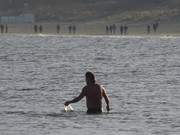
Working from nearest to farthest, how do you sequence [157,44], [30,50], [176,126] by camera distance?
[176,126] → [30,50] → [157,44]

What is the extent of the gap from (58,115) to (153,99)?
6527 millimetres

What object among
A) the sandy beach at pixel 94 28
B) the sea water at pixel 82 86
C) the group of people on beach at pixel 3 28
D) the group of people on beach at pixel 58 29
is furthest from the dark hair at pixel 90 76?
the group of people on beach at pixel 3 28

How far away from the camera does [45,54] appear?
268ft

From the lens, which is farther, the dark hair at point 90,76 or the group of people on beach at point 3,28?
the group of people on beach at point 3,28

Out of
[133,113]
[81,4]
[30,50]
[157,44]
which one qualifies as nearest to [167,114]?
[133,113]

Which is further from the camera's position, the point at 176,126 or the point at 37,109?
the point at 37,109

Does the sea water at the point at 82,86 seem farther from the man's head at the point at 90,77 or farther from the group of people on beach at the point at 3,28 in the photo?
the group of people on beach at the point at 3,28

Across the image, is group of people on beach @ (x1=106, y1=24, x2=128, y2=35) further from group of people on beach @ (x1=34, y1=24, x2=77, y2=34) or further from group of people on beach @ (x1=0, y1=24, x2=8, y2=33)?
group of people on beach @ (x1=0, y1=24, x2=8, y2=33)

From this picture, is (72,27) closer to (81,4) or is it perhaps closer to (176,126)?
(81,4)

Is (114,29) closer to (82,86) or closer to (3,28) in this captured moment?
(3,28)

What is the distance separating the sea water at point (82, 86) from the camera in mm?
30984

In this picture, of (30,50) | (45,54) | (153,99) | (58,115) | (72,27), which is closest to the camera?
(58,115)

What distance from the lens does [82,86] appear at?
152ft

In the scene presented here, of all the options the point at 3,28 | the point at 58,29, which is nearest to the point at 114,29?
the point at 58,29
